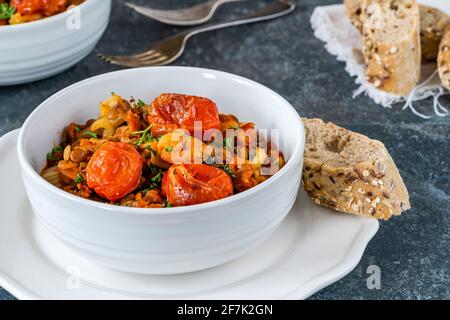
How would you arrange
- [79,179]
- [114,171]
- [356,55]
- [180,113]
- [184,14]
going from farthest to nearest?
[184,14] → [356,55] → [180,113] → [79,179] → [114,171]

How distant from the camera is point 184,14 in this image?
3.45 m

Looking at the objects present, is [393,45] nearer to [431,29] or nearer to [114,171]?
[431,29]

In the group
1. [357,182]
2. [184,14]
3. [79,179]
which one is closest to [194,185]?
[79,179]

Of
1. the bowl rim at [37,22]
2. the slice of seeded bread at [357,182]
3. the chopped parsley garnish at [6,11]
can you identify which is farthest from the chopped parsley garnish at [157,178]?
the chopped parsley garnish at [6,11]

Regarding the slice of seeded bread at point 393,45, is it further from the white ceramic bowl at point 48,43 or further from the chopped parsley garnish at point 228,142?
the chopped parsley garnish at point 228,142

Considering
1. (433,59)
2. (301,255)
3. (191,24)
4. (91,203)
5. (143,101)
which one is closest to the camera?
(91,203)

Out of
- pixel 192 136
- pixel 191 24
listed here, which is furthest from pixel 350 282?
pixel 191 24

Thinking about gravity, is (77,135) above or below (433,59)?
above

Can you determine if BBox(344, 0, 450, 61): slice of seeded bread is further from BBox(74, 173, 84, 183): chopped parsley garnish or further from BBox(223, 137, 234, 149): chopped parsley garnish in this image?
BBox(74, 173, 84, 183): chopped parsley garnish

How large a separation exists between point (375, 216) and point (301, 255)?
280 mm

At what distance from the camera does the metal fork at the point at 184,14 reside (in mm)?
3379

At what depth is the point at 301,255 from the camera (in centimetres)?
184

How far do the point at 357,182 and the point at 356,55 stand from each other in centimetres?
128
